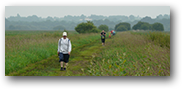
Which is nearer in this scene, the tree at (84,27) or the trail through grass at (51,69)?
the trail through grass at (51,69)

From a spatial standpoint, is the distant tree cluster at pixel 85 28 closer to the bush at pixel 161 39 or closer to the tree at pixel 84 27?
the tree at pixel 84 27

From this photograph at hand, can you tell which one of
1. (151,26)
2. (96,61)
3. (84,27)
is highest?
(151,26)

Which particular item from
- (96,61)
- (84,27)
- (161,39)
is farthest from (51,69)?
(84,27)

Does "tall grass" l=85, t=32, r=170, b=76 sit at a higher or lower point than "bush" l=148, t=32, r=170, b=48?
lower

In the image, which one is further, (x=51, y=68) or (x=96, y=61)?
(x=96, y=61)

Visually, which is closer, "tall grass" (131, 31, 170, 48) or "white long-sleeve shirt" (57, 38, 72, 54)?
"white long-sleeve shirt" (57, 38, 72, 54)

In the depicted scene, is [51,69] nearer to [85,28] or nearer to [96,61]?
[96,61]

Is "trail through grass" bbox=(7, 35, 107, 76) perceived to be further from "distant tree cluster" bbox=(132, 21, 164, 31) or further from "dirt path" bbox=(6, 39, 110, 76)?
"distant tree cluster" bbox=(132, 21, 164, 31)

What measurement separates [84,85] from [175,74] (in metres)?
2.33

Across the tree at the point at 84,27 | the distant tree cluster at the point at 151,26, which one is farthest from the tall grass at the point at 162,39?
the distant tree cluster at the point at 151,26

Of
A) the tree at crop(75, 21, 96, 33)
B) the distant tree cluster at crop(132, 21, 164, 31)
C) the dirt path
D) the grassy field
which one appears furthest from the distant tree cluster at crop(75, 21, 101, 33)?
the dirt path

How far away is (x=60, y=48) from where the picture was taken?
727 cm

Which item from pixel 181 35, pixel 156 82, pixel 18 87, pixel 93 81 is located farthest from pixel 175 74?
pixel 18 87

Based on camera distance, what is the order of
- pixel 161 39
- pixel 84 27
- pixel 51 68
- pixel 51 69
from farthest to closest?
pixel 84 27
pixel 161 39
pixel 51 68
pixel 51 69
